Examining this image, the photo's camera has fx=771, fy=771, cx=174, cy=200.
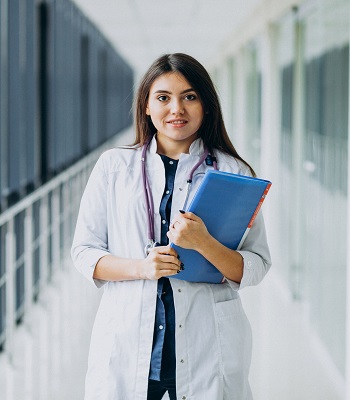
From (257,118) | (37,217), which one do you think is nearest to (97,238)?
(37,217)

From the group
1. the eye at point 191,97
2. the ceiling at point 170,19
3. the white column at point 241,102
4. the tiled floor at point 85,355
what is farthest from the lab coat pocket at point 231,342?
the white column at point 241,102

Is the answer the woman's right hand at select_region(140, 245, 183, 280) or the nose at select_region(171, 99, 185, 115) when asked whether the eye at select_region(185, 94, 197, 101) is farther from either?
the woman's right hand at select_region(140, 245, 183, 280)

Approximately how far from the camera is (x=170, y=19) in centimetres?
363

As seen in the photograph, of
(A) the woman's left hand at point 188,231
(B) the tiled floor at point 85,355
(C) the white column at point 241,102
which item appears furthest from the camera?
(C) the white column at point 241,102

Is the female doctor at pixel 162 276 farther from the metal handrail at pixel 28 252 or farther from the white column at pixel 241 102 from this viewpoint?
the white column at pixel 241 102

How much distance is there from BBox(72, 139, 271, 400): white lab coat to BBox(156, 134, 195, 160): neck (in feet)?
0.05

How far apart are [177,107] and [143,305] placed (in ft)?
0.66

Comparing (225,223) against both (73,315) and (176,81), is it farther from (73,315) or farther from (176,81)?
(73,315)

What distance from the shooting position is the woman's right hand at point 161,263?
74cm

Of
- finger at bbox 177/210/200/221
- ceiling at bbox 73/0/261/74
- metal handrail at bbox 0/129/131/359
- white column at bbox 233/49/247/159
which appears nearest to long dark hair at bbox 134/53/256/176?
finger at bbox 177/210/200/221

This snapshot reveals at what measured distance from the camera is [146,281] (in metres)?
0.78

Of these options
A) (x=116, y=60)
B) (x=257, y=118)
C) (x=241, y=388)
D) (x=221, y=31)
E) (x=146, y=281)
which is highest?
(x=116, y=60)

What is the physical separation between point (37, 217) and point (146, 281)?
210 centimetres

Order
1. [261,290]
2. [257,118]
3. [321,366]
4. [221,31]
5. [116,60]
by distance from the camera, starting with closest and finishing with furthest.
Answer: [321,366], [261,290], [257,118], [221,31], [116,60]
